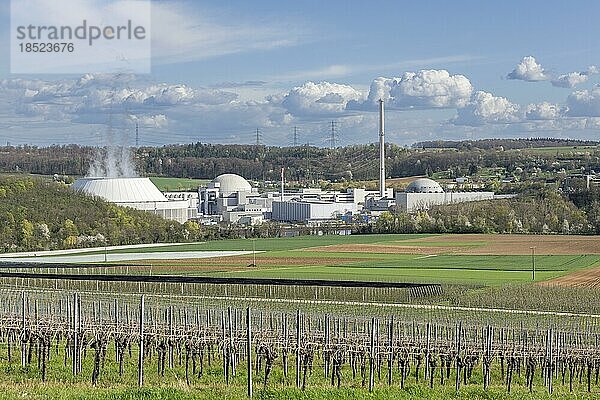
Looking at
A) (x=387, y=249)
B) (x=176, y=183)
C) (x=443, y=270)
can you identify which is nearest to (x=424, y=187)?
(x=176, y=183)

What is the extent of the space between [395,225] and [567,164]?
98.4 meters

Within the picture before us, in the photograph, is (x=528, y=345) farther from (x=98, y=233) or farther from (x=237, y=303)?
(x=98, y=233)

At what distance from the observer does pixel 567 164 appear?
620 feet

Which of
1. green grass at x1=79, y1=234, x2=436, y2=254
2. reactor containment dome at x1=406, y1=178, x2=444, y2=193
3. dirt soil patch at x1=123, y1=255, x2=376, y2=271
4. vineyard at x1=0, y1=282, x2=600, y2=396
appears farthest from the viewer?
reactor containment dome at x1=406, y1=178, x2=444, y2=193

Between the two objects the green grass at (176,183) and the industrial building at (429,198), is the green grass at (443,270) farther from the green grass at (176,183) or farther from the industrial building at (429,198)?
the green grass at (176,183)

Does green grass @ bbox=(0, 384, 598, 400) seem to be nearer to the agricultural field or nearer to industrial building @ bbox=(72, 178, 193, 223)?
the agricultural field

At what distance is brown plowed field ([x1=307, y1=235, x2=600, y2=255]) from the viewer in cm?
7569

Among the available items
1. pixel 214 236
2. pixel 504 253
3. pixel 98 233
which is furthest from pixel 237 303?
pixel 214 236

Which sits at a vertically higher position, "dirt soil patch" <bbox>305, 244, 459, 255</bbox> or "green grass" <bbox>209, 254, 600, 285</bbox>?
"dirt soil patch" <bbox>305, 244, 459, 255</bbox>

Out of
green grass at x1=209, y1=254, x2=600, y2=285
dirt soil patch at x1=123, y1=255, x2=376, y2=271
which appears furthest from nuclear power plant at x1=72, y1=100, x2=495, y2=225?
green grass at x1=209, y1=254, x2=600, y2=285

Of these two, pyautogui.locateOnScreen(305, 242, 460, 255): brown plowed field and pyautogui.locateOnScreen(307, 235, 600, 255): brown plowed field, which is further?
pyautogui.locateOnScreen(305, 242, 460, 255): brown plowed field

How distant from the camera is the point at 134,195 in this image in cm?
11038

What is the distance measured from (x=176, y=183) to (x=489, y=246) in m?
102

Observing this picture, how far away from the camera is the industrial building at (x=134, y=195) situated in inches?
4257
